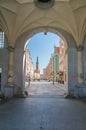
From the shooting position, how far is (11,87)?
19.3 metres

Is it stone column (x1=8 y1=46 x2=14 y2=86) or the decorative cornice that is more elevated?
the decorative cornice

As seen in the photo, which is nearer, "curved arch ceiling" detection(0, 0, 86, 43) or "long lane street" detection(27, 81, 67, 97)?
"curved arch ceiling" detection(0, 0, 86, 43)

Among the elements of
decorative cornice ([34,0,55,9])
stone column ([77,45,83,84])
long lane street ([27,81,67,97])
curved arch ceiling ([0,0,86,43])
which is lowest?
long lane street ([27,81,67,97])

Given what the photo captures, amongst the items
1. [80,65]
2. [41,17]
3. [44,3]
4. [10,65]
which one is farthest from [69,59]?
[44,3]

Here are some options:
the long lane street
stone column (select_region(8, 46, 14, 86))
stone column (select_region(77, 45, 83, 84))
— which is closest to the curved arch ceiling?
stone column (select_region(77, 45, 83, 84))

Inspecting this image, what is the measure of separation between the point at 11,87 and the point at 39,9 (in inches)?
275

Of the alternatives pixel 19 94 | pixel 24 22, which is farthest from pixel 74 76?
pixel 24 22

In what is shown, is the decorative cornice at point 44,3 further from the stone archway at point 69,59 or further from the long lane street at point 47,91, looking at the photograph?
the long lane street at point 47,91

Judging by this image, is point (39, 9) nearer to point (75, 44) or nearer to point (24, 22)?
point (24, 22)

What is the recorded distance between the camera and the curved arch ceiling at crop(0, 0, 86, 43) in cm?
1617

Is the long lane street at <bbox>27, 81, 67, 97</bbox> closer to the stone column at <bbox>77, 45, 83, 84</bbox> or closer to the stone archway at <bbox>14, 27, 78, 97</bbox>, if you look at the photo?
the stone archway at <bbox>14, 27, 78, 97</bbox>

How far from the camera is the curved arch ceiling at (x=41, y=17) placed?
16.2m

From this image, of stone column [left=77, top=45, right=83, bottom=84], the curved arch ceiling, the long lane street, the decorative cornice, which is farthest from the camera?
the long lane street

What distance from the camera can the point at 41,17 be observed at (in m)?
18.8
